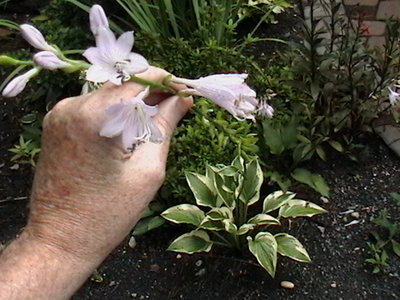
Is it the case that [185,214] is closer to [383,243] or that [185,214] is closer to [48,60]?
[383,243]

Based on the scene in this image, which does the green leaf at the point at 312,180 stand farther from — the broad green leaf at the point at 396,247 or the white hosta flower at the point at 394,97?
the white hosta flower at the point at 394,97

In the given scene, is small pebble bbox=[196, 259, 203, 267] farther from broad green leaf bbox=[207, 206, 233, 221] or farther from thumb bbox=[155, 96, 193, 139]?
thumb bbox=[155, 96, 193, 139]

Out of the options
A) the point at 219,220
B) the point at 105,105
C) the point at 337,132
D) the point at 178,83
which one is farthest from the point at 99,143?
the point at 337,132

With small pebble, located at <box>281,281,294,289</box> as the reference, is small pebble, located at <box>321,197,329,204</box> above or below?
above

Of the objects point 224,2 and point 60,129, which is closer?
point 60,129

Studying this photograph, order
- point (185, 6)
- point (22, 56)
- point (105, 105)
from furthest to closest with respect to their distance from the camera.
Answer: point (185, 6) → point (22, 56) → point (105, 105)

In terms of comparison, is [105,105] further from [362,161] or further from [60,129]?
[362,161]

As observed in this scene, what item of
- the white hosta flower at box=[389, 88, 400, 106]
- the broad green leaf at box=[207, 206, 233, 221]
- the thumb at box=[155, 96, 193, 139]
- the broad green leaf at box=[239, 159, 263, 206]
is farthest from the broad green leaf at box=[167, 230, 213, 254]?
the thumb at box=[155, 96, 193, 139]

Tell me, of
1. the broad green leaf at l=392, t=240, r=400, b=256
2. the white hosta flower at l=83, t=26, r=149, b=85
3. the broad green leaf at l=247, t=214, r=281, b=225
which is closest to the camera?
the white hosta flower at l=83, t=26, r=149, b=85
